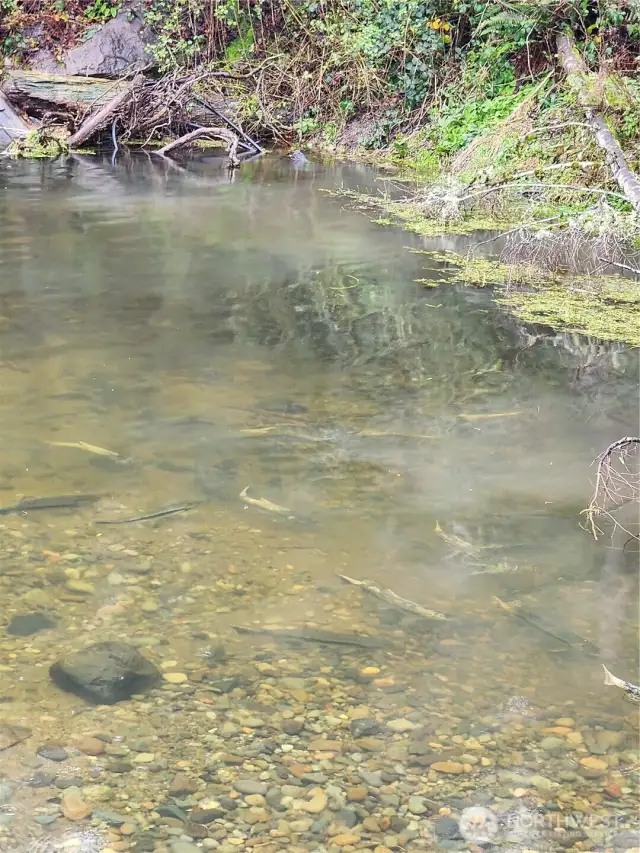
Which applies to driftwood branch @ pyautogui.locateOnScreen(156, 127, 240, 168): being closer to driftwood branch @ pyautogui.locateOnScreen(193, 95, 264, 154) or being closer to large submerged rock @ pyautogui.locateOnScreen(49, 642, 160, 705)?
driftwood branch @ pyautogui.locateOnScreen(193, 95, 264, 154)

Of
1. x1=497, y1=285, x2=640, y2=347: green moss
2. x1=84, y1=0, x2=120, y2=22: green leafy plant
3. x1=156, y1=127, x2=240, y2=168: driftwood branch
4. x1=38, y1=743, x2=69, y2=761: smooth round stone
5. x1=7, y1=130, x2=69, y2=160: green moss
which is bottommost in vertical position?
x1=38, y1=743, x2=69, y2=761: smooth round stone

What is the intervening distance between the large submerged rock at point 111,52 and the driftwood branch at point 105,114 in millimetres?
2050

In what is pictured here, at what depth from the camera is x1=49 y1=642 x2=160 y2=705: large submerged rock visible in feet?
8.98

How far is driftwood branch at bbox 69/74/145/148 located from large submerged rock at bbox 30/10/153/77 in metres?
2.05

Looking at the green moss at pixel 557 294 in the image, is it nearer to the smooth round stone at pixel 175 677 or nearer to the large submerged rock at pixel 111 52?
the smooth round stone at pixel 175 677

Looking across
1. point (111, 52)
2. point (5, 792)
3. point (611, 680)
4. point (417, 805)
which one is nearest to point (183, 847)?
point (5, 792)

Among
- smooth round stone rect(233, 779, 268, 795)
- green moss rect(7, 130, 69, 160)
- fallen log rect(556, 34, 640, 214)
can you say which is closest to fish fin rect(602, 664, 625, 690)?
smooth round stone rect(233, 779, 268, 795)

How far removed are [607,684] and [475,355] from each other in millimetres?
3141

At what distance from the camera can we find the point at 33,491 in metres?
3.91

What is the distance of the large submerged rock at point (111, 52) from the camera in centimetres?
1677

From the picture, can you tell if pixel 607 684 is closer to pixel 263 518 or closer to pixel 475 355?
pixel 263 518

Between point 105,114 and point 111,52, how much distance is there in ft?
9.63

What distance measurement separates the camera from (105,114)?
14672mm

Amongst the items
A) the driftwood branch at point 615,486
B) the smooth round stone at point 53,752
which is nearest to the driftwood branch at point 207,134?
the driftwood branch at point 615,486
